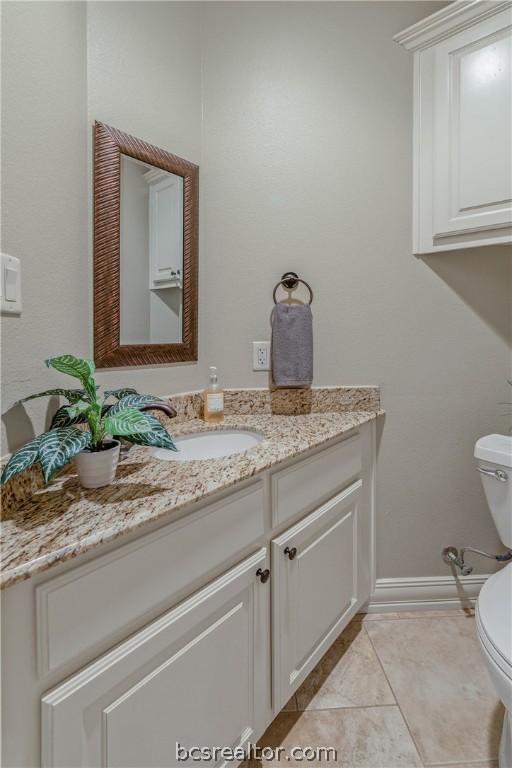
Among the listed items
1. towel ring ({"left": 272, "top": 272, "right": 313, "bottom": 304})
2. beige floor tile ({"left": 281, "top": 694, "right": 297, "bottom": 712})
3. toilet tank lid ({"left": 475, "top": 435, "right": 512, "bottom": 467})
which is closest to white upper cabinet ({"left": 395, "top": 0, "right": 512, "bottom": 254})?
towel ring ({"left": 272, "top": 272, "right": 313, "bottom": 304})

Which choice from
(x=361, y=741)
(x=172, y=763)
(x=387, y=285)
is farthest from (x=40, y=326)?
(x=361, y=741)

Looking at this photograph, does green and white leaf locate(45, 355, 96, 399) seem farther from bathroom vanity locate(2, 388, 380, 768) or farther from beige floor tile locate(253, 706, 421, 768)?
beige floor tile locate(253, 706, 421, 768)

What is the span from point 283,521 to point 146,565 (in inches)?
17.4

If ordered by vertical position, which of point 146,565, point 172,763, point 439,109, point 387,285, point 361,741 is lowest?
point 361,741

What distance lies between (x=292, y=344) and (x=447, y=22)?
3.94ft

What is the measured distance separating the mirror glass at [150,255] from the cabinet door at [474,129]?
0.95m

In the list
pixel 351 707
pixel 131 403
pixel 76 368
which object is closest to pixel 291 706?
pixel 351 707

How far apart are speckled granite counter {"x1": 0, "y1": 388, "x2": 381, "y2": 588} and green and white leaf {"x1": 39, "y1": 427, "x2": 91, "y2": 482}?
0.29 feet

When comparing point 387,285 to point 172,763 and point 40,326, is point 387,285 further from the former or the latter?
point 172,763

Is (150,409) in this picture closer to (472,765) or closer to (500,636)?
(500,636)

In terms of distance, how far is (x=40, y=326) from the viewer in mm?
889

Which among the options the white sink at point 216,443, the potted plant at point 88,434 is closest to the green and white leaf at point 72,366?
the potted plant at point 88,434

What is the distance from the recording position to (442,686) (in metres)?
1.31

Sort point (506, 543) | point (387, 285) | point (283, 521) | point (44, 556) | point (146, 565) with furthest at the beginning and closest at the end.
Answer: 1. point (387, 285)
2. point (506, 543)
3. point (283, 521)
4. point (146, 565)
5. point (44, 556)
